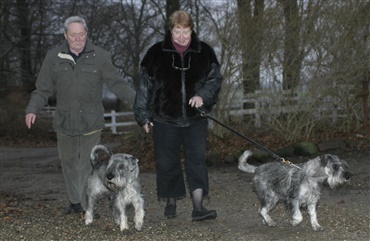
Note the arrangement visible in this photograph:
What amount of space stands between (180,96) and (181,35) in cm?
68

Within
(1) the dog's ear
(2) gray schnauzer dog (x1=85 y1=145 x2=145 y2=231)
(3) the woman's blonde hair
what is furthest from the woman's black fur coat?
(1) the dog's ear

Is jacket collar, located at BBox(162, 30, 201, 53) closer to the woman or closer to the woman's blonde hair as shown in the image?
the woman

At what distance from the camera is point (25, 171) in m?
13.5

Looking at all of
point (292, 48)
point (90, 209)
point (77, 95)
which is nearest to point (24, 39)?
point (292, 48)

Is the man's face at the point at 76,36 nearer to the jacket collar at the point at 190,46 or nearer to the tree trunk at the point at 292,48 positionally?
the jacket collar at the point at 190,46

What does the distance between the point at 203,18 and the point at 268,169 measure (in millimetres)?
8305

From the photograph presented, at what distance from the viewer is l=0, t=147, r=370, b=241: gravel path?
591 cm

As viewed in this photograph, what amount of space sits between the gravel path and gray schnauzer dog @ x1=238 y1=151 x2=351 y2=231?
0.80ft

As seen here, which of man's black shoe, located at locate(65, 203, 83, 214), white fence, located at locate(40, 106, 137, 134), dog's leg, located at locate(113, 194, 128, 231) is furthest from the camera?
white fence, located at locate(40, 106, 137, 134)

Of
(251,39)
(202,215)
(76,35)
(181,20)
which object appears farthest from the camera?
(251,39)

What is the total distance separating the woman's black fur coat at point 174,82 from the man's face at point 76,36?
85 cm

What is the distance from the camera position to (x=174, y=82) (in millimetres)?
6250

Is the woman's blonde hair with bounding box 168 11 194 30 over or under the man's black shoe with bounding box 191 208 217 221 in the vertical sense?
over

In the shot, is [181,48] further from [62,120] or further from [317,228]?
[317,228]
